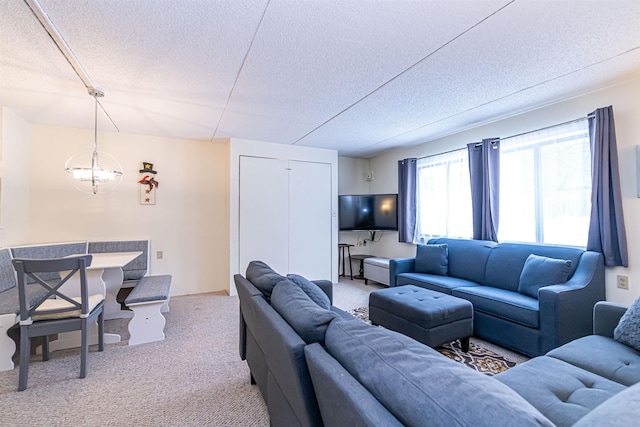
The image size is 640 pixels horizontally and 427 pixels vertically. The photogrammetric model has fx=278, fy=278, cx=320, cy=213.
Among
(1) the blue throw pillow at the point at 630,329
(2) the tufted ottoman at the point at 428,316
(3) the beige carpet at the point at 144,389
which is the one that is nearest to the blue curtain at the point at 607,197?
(1) the blue throw pillow at the point at 630,329

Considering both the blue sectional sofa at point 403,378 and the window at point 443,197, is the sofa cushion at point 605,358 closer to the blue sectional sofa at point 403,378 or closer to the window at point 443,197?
the blue sectional sofa at point 403,378

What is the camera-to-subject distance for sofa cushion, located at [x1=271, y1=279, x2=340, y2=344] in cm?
114

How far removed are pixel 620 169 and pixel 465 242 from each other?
5.17 ft

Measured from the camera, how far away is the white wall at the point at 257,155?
4184 mm

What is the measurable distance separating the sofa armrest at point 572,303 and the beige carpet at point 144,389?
7.36 ft

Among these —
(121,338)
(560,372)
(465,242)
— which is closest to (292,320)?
(560,372)

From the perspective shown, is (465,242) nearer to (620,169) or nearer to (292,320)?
(620,169)

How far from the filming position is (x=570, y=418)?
1.03 metres

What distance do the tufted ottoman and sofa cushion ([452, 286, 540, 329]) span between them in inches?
10.9

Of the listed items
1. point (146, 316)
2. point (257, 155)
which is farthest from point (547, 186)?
point (146, 316)

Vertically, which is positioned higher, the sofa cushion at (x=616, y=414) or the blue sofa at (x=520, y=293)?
the sofa cushion at (x=616, y=414)

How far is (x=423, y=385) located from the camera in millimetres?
691

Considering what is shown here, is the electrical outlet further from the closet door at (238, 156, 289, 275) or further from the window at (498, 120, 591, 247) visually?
the closet door at (238, 156, 289, 275)

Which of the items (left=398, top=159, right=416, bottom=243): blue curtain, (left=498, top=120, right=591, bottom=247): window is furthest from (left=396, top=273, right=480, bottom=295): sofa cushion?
(left=398, top=159, right=416, bottom=243): blue curtain
